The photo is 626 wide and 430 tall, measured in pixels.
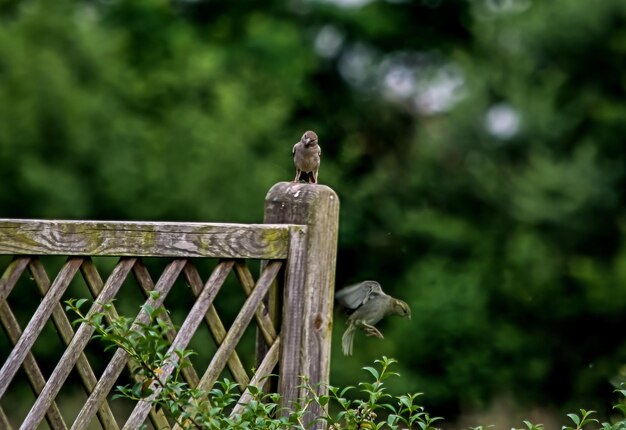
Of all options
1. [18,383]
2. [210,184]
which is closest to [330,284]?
[18,383]

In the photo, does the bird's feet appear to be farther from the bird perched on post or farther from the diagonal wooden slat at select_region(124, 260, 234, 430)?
the diagonal wooden slat at select_region(124, 260, 234, 430)

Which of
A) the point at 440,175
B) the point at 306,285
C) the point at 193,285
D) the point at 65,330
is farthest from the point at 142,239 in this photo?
the point at 440,175

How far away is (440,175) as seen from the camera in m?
20.1

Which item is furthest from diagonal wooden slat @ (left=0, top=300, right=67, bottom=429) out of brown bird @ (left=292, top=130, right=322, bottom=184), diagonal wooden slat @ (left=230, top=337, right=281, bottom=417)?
brown bird @ (left=292, top=130, right=322, bottom=184)

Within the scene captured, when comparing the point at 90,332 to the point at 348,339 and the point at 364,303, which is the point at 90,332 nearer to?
the point at 364,303

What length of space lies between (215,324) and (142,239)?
1.24 ft

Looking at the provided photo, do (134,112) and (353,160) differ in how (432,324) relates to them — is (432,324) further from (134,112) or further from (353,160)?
(134,112)

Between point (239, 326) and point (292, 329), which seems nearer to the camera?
point (239, 326)

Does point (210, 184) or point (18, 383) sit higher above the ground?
point (210, 184)

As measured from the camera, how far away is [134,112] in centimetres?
1973

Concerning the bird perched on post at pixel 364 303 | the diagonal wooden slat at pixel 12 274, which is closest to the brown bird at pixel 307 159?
the bird perched on post at pixel 364 303

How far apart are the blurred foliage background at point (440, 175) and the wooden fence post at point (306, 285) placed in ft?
40.9

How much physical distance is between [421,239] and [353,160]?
2.16 meters

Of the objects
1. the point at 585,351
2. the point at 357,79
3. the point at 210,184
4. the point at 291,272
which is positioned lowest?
the point at 291,272
